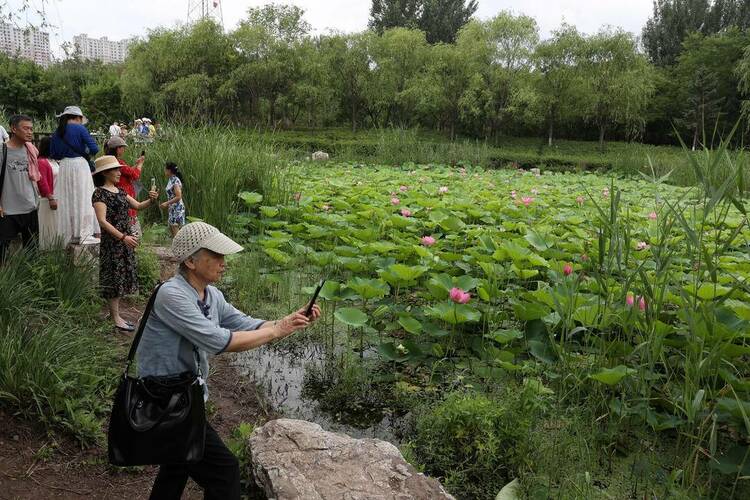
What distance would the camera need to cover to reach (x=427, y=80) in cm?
2536

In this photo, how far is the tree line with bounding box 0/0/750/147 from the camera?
24.4m

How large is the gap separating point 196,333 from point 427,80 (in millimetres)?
25016

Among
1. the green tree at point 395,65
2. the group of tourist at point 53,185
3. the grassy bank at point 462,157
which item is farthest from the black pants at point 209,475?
the green tree at point 395,65

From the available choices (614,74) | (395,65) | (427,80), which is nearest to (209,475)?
(427,80)

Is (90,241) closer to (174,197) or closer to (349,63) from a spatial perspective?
(174,197)

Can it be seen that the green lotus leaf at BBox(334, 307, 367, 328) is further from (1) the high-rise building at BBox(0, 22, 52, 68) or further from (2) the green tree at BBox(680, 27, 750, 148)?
(2) the green tree at BBox(680, 27, 750, 148)

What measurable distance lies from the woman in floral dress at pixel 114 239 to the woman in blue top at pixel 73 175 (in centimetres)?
79

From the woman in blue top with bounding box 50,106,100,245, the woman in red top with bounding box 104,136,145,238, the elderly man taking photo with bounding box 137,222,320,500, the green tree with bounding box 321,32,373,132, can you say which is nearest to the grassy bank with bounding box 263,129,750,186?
the woman in red top with bounding box 104,136,145,238

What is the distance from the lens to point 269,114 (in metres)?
28.8

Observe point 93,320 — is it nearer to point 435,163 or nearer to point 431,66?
point 435,163

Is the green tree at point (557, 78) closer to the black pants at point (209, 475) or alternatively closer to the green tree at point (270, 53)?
the green tree at point (270, 53)

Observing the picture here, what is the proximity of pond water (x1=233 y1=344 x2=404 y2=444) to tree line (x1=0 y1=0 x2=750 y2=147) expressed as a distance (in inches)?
828

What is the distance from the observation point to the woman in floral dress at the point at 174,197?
5.25 meters

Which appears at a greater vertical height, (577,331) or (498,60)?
(498,60)
